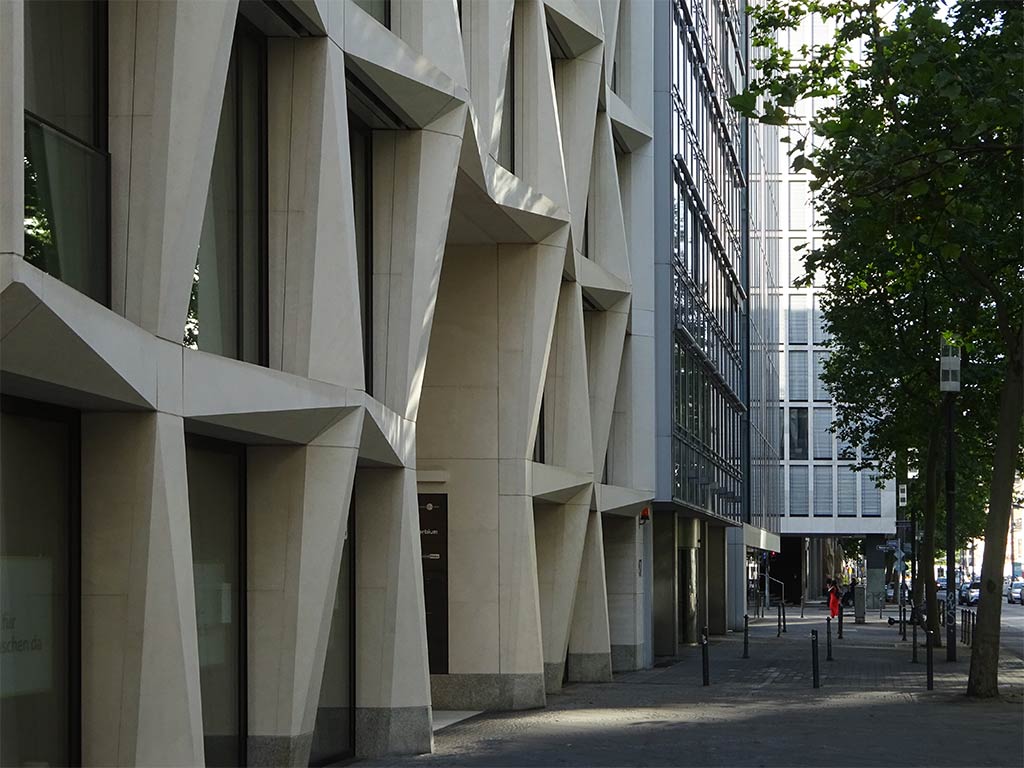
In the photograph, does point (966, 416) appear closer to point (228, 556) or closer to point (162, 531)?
point (228, 556)

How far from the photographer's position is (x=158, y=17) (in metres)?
11.2

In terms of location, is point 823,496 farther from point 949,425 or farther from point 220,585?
point 220,585

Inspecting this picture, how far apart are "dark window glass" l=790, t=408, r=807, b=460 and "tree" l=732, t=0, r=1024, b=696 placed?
4312cm

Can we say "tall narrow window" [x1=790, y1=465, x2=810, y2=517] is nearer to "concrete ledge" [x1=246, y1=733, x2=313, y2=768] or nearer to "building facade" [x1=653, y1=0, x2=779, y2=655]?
"building facade" [x1=653, y1=0, x2=779, y2=655]

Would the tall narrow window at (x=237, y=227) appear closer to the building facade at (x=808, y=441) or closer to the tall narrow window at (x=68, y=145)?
the tall narrow window at (x=68, y=145)

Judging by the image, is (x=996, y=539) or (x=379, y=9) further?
(x=996, y=539)

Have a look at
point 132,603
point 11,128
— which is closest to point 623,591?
point 132,603

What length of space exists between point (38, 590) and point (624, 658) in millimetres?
22391

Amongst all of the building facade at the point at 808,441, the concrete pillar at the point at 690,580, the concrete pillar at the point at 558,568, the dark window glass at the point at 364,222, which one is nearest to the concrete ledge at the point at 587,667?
the concrete pillar at the point at 558,568

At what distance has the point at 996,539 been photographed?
24.2 metres

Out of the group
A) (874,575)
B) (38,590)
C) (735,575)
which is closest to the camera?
(38,590)

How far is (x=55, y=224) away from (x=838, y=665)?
26.8m

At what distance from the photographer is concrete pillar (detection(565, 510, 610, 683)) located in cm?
2780

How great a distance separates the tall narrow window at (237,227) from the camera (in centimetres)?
1315
